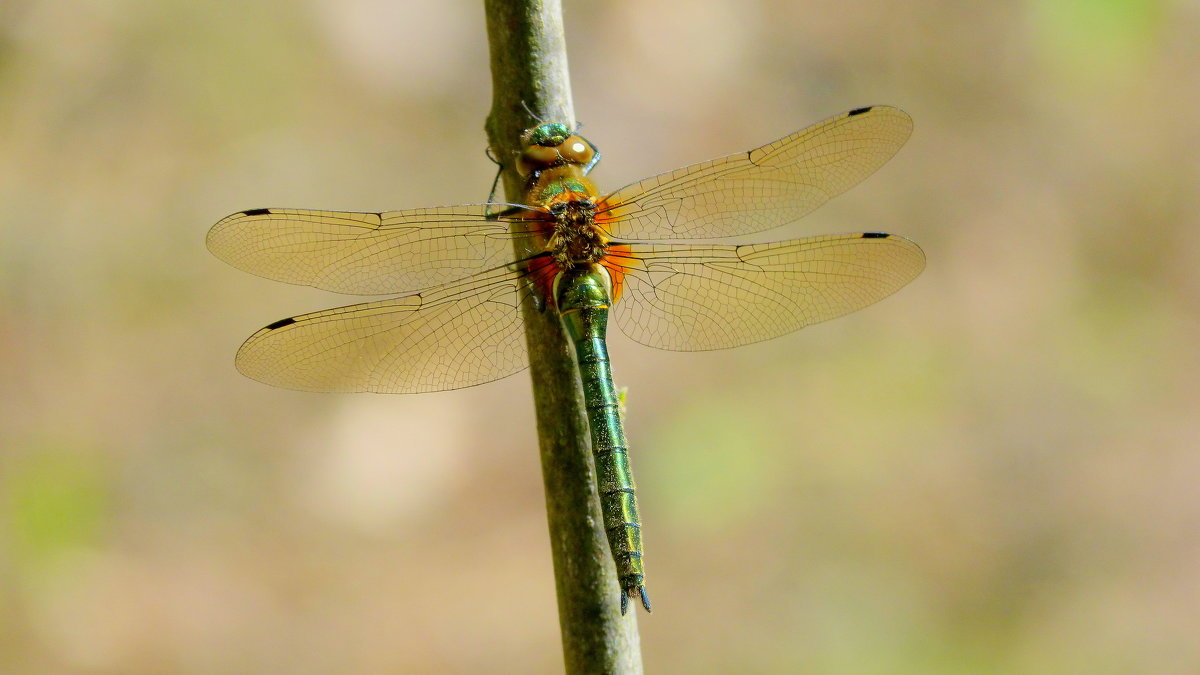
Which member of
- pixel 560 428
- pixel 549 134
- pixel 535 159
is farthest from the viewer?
pixel 535 159

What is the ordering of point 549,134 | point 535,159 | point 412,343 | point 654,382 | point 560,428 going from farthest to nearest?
point 654,382 → point 412,343 → point 535,159 → point 549,134 → point 560,428

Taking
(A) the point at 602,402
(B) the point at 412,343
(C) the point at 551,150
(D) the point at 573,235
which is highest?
(C) the point at 551,150

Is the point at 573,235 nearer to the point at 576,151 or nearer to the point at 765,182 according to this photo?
the point at 576,151

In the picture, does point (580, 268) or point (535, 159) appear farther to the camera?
point (580, 268)

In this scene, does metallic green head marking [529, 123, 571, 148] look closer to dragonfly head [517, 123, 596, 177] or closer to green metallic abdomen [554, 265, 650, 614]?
dragonfly head [517, 123, 596, 177]

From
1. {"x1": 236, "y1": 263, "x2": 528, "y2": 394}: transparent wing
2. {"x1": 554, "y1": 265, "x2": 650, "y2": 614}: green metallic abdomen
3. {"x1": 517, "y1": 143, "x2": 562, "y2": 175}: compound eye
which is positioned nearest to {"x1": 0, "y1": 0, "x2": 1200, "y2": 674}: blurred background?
{"x1": 236, "y1": 263, "x2": 528, "y2": 394}: transparent wing

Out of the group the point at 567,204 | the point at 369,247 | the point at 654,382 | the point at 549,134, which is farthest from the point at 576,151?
the point at 654,382

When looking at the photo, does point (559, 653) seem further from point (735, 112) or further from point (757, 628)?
point (735, 112)

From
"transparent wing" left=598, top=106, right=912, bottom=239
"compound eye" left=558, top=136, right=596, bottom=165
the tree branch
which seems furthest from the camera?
"transparent wing" left=598, top=106, right=912, bottom=239
